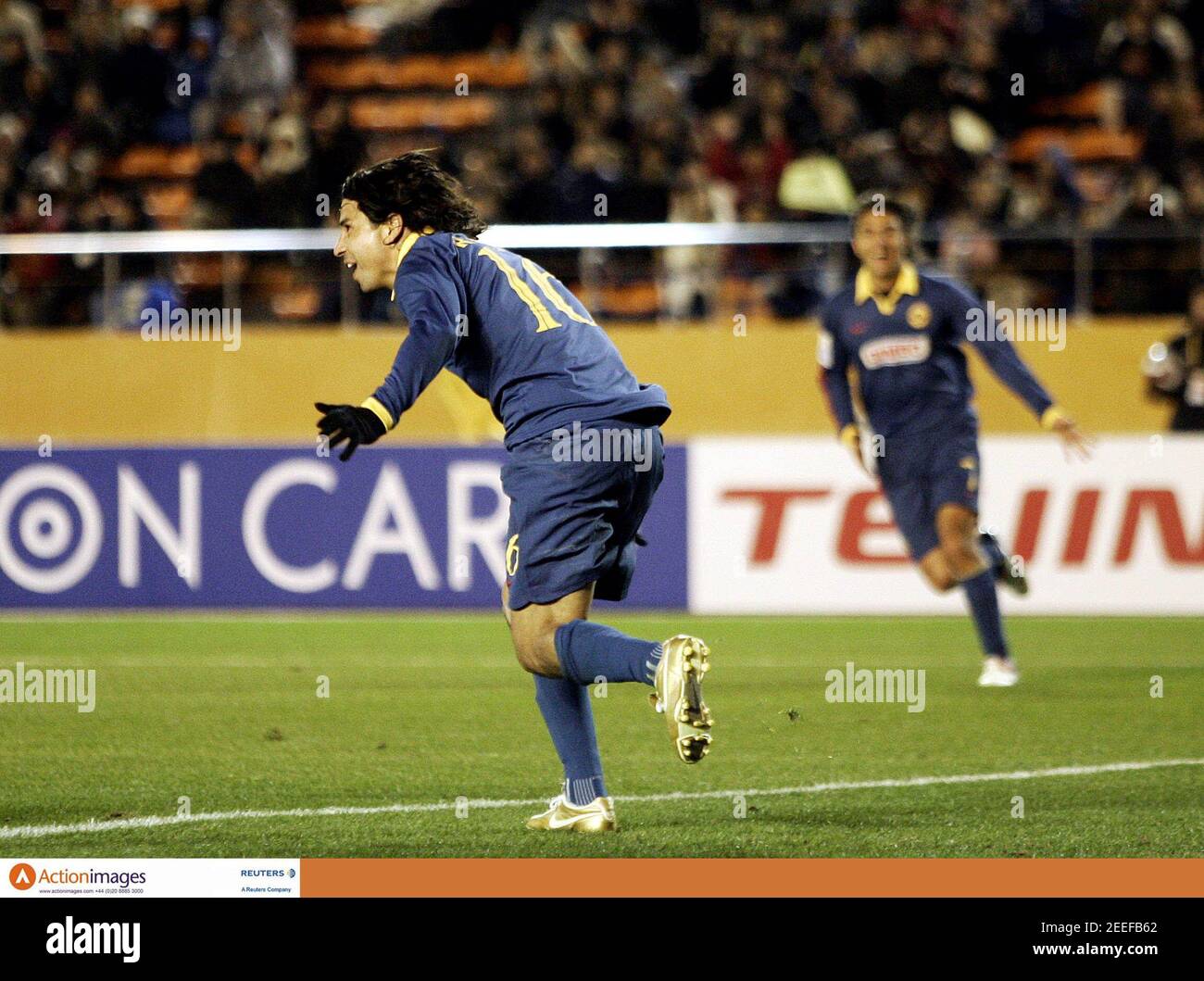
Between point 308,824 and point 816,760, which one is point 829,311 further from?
point 308,824

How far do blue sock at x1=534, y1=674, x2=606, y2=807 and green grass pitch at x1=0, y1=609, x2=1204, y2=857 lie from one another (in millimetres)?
154

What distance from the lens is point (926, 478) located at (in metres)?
9.20

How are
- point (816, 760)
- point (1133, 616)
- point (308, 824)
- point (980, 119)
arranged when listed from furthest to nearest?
point (980, 119) < point (1133, 616) < point (816, 760) < point (308, 824)

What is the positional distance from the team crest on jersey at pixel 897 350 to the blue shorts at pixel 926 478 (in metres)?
0.34

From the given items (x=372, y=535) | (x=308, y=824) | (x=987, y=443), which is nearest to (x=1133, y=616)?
(x=987, y=443)

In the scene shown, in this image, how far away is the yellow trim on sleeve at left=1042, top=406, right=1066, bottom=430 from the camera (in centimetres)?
862

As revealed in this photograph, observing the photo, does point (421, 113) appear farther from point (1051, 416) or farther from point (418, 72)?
point (1051, 416)

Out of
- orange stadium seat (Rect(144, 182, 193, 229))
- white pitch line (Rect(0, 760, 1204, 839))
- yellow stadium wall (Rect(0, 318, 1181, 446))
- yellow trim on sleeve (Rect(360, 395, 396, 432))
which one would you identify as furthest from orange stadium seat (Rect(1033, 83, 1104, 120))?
yellow trim on sleeve (Rect(360, 395, 396, 432))

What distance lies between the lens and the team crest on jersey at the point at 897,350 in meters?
9.19

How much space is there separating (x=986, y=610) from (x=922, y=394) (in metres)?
1.01

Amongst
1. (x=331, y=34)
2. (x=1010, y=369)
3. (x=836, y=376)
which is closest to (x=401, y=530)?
(x=836, y=376)

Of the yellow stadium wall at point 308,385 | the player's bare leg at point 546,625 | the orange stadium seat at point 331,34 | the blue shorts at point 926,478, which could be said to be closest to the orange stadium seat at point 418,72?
the orange stadium seat at point 331,34

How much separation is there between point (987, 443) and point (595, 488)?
6.66 meters

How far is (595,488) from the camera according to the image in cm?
527
